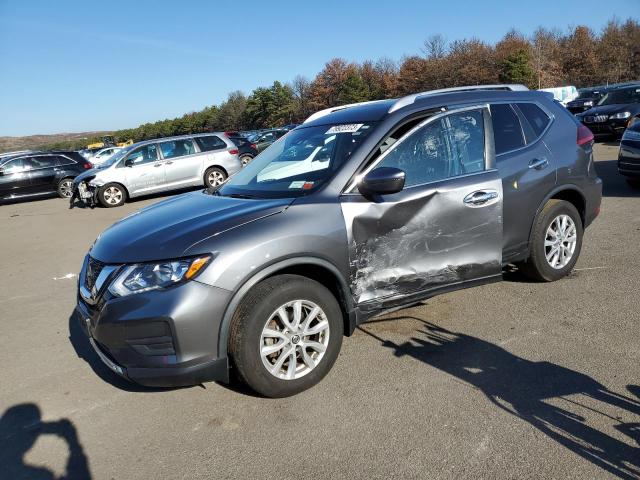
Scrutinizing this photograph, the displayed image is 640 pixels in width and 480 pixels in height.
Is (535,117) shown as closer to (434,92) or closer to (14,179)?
(434,92)

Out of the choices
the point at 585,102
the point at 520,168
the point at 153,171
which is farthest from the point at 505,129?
the point at 585,102

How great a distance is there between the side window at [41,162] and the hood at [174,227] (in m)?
15.5

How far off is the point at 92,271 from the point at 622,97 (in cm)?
1920

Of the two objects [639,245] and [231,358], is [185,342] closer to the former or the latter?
[231,358]

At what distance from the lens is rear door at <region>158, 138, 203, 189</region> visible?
13.9 m

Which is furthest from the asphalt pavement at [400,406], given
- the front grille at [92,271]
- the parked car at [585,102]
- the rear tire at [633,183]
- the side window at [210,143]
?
the parked car at [585,102]

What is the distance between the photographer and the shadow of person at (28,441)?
2.65 m

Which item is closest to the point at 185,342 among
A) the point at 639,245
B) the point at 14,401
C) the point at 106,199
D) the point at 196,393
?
the point at 196,393

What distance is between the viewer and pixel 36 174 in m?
16.7

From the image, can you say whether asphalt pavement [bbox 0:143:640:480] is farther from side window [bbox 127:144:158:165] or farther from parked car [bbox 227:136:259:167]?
parked car [bbox 227:136:259:167]

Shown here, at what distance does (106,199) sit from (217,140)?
3.59 metres

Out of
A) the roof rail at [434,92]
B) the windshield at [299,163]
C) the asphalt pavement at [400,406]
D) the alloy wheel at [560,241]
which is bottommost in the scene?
the asphalt pavement at [400,406]

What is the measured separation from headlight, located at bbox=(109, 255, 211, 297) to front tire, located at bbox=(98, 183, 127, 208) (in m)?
11.5

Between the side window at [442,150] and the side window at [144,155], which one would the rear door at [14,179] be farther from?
the side window at [442,150]
